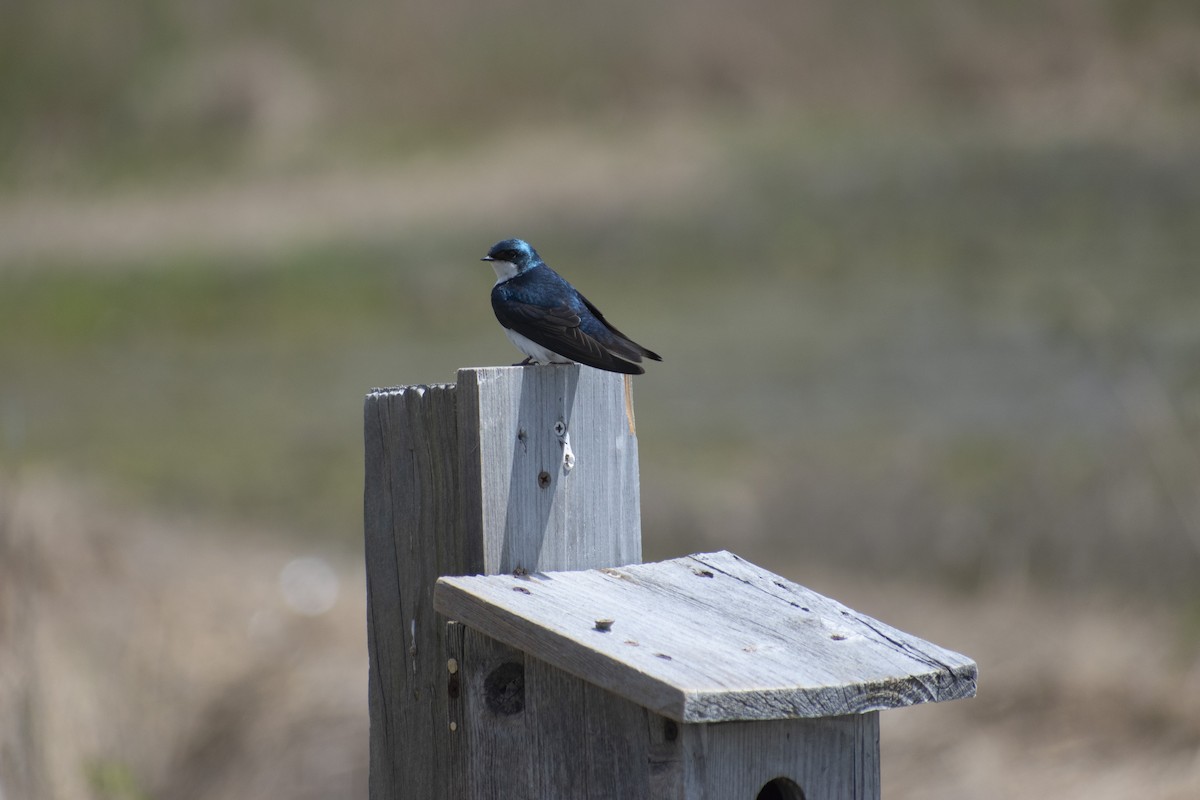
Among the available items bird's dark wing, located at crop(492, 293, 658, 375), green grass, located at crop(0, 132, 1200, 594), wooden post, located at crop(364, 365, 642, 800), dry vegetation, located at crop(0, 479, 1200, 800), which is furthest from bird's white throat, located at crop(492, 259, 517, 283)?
green grass, located at crop(0, 132, 1200, 594)

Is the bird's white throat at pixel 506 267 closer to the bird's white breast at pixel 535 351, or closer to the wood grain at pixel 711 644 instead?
the bird's white breast at pixel 535 351

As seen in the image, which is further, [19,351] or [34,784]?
[19,351]

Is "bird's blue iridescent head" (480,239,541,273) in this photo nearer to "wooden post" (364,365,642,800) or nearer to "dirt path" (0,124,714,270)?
"wooden post" (364,365,642,800)

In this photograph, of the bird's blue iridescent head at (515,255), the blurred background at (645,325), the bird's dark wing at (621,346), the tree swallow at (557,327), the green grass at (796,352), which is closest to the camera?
the tree swallow at (557,327)

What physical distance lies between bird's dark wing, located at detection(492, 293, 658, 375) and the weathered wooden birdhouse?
5cm

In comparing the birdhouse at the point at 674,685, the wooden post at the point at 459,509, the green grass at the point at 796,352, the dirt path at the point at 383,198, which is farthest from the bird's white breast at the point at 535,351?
the dirt path at the point at 383,198

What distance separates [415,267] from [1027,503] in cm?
1368

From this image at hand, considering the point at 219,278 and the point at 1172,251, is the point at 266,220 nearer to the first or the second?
the point at 219,278

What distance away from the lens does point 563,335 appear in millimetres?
2283

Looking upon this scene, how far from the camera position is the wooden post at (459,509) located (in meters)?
2.14

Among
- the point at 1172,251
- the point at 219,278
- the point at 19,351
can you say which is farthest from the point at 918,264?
the point at 19,351

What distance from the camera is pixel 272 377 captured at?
53.6ft

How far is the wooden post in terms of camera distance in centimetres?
214

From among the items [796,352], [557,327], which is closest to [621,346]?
[557,327]
